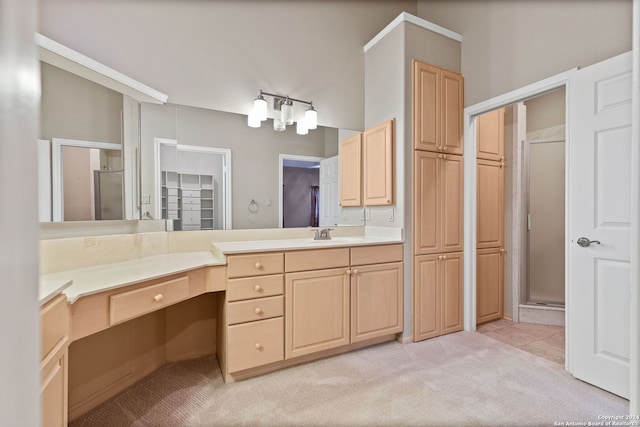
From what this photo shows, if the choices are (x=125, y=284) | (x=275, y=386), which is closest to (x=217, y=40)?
(x=125, y=284)

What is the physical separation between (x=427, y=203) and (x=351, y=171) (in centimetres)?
76

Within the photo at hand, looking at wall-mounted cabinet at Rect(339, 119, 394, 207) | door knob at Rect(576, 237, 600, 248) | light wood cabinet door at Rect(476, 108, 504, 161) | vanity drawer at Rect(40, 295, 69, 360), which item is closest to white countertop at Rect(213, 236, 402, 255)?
wall-mounted cabinet at Rect(339, 119, 394, 207)

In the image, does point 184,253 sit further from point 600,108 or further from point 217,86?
point 600,108

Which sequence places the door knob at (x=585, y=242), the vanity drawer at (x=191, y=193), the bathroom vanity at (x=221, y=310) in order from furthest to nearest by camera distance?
the vanity drawer at (x=191, y=193) < the door knob at (x=585, y=242) < the bathroom vanity at (x=221, y=310)

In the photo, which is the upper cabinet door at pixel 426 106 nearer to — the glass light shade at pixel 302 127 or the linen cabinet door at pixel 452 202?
the linen cabinet door at pixel 452 202

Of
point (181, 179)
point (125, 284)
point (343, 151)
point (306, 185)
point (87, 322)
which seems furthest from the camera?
point (343, 151)

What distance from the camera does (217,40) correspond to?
2.29 meters

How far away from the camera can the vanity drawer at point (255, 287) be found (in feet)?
6.03

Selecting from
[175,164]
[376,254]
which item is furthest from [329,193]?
[175,164]

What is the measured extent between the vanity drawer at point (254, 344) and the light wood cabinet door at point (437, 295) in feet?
3.98

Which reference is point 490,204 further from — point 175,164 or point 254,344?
point 175,164

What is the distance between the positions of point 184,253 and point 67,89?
1.18 m

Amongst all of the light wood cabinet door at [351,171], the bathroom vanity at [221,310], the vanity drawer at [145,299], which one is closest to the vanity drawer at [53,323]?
the bathroom vanity at [221,310]

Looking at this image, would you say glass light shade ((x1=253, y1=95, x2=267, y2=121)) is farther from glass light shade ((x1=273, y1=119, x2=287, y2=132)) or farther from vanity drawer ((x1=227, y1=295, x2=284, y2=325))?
vanity drawer ((x1=227, y1=295, x2=284, y2=325))
